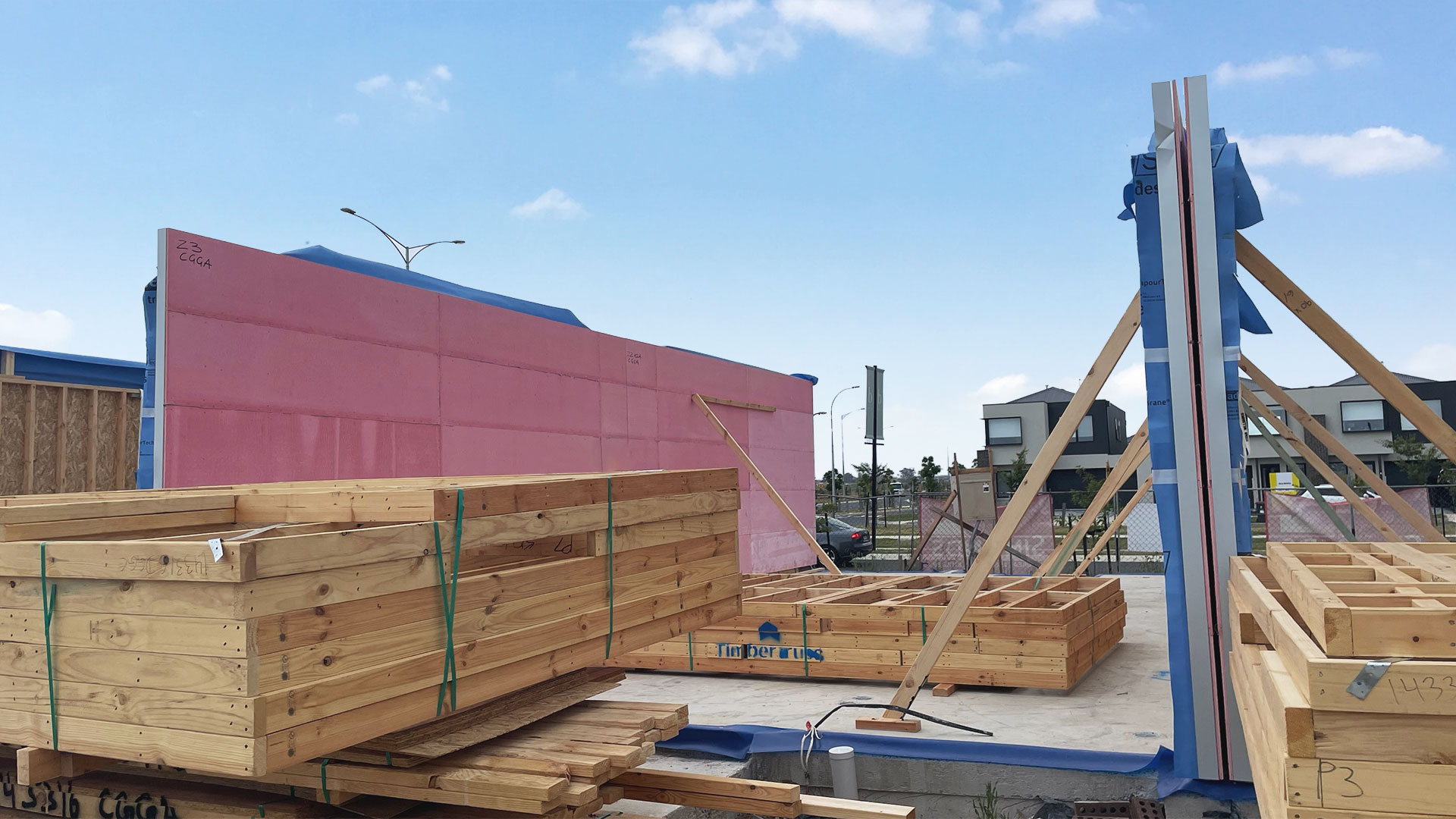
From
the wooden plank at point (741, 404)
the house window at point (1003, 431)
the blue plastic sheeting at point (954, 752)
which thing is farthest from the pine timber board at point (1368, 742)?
the house window at point (1003, 431)

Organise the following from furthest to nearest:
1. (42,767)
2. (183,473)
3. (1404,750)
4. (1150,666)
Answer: (1150,666), (183,473), (42,767), (1404,750)

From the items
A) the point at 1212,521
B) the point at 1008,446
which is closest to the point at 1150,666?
the point at 1212,521

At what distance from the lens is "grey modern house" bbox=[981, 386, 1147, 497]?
66.6 meters

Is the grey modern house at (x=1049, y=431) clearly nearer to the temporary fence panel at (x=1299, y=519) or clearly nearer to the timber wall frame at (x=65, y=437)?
the temporary fence panel at (x=1299, y=519)

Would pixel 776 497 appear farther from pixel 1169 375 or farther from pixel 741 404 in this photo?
pixel 1169 375

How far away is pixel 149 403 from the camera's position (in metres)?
9.52

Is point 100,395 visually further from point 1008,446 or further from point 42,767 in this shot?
point 1008,446

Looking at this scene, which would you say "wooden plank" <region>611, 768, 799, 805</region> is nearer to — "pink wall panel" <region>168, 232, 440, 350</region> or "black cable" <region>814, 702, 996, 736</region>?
"black cable" <region>814, 702, 996, 736</region>

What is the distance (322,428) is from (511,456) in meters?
3.26

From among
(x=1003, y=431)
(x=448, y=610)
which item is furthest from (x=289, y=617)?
(x=1003, y=431)

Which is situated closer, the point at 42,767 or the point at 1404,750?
the point at 1404,750

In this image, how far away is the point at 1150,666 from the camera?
1116 centimetres

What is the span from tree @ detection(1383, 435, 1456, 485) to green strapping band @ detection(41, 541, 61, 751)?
5450 centimetres

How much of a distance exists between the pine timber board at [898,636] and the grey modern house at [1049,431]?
180ft
